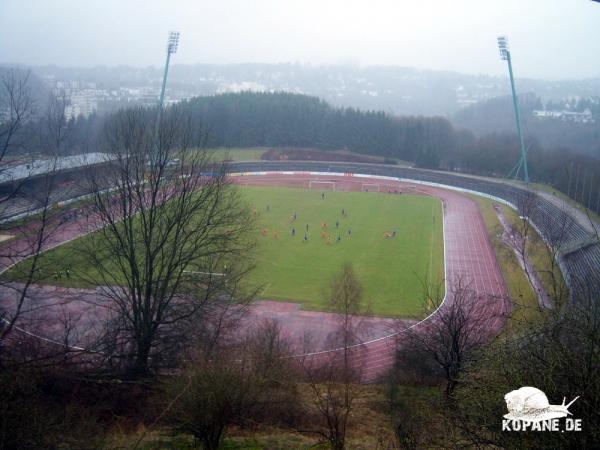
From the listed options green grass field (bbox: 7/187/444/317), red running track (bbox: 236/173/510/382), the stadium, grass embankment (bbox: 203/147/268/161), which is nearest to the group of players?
green grass field (bbox: 7/187/444/317)

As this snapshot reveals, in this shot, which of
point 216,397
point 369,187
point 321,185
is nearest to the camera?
point 216,397

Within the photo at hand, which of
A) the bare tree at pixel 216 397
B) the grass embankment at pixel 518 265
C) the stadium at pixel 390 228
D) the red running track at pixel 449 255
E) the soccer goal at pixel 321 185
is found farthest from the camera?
the soccer goal at pixel 321 185

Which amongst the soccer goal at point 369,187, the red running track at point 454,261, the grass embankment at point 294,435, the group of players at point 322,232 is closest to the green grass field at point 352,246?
the group of players at point 322,232

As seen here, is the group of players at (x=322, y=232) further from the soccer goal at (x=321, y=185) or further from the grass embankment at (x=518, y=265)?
the soccer goal at (x=321, y=185)

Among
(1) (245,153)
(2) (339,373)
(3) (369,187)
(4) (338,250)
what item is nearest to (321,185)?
(3) (369,187)

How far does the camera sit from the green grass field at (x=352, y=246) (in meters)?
19.7

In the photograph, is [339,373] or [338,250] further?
[338,250]

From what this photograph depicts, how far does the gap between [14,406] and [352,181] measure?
129ft

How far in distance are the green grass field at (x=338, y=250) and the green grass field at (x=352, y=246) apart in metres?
0.04

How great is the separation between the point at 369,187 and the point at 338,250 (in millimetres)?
17417

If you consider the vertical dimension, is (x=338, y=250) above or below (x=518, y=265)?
below

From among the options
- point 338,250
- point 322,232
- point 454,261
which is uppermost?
point 454,261

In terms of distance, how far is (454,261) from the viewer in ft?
77.3

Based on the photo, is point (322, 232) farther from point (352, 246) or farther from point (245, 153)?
point (245, 153)
